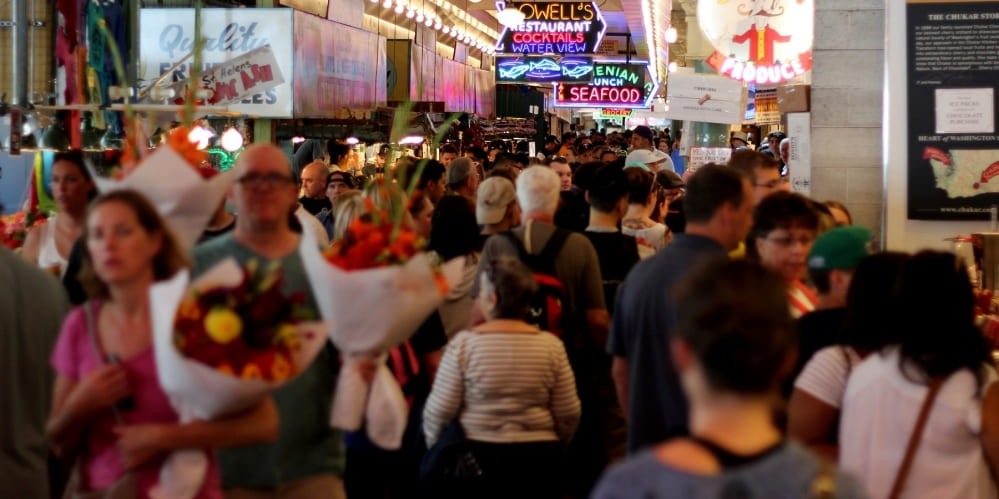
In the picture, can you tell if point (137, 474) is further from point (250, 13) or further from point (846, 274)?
point (250, 13)

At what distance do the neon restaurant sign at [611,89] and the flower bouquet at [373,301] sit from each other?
824 inches

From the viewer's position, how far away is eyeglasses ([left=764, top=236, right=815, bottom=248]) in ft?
16.8

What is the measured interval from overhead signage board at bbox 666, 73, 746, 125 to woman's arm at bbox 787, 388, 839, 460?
880 centimetres

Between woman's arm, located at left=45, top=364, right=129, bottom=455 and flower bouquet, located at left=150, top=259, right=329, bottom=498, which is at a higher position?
flower bouquet, located at left=150, top=259, right=329, bottom=498

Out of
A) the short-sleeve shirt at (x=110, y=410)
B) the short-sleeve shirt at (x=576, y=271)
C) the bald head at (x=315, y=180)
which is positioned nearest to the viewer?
the short-sleeve shirt at (x=110, y=410)

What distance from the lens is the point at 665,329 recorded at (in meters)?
4.40

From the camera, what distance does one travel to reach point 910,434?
3533 millimetres

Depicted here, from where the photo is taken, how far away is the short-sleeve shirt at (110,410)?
11.9 ft

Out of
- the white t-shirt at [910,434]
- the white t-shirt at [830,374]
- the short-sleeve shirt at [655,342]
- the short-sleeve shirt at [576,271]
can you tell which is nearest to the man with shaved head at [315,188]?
the short-sleeve shirt at [576,271]

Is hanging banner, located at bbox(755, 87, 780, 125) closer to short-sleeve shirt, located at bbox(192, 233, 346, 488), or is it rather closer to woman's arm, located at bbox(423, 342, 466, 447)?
woman's arm, located at bbox(423, 342, 466, 447)

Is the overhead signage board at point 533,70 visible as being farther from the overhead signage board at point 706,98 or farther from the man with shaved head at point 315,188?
the man with shaved head at point 315,188

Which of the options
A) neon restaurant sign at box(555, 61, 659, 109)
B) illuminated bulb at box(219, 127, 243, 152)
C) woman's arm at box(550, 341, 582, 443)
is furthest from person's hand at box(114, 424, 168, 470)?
neon restaurant sign at box(555, 61, 659, 109)

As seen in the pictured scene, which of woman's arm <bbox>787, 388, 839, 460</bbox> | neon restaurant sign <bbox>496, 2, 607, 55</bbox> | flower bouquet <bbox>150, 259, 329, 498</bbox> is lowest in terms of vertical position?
woman's arm <bbox>787, 388, 839, 460</bbox>

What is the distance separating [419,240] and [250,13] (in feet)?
29.1
